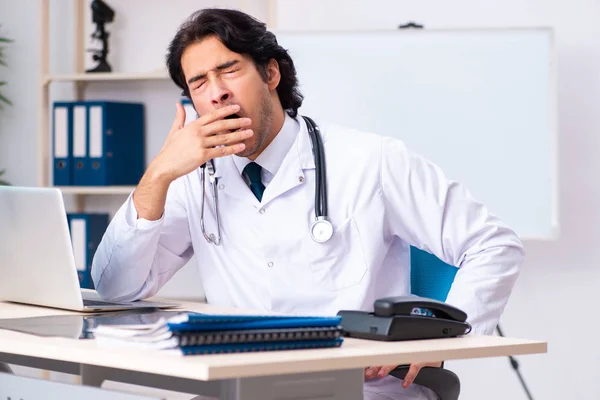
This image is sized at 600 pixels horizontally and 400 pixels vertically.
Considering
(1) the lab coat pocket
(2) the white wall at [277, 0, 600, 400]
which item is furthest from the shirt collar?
(2) the white wall at [277, 0, 600, 400]

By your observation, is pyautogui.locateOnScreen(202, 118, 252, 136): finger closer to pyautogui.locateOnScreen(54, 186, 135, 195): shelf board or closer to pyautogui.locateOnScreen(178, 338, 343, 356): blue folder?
pyautogui.locateOnScreen(178, 338, 343, 356): blue folder

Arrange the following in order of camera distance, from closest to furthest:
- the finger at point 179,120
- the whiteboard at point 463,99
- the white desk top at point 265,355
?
the white desk top at point 265,355, the finger at point 179,120, the whiteboard at point 463,99

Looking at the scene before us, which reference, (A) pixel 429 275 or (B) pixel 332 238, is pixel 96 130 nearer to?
(B) pixel 332 238

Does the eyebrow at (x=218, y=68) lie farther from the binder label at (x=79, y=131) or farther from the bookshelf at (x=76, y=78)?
the binder label at (x=79, y=131)

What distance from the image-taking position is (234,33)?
198 centimetres

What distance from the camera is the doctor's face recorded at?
193 centimetres

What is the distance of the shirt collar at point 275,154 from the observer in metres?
1.96

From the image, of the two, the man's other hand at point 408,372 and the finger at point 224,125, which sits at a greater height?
the finger at point 224,125

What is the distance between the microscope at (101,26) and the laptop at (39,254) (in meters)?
2.25

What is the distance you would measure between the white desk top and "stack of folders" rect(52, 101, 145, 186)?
2.49 metres

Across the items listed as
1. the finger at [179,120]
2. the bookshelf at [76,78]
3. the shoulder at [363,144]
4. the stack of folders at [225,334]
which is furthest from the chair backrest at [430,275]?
the bookshelf at [76,78]

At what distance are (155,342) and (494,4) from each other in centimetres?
264

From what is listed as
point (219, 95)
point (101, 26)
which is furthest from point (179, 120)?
point (101, 26)

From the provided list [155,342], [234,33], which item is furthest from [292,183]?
[155,342]
